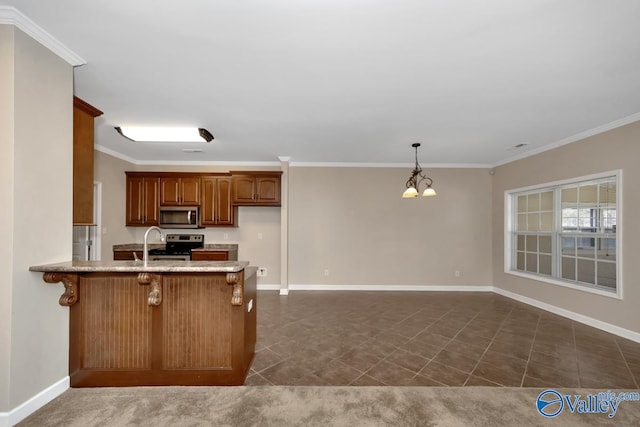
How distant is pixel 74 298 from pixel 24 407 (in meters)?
0.71

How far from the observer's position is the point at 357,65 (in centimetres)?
213

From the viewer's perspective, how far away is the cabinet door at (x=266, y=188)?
512 centimetres

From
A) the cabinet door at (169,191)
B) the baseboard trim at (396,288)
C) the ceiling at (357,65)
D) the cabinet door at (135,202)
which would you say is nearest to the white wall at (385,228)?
the baseboard trim at (396,288)

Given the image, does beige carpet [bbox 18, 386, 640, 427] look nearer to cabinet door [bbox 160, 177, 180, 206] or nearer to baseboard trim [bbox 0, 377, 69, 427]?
baseboard trim [bbox 0, 377, 69, 427]

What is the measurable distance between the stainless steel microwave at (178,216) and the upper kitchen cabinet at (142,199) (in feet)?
0.48

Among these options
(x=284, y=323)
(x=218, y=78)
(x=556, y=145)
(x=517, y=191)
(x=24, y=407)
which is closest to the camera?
(x=24, y=407)

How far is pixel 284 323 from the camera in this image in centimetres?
353

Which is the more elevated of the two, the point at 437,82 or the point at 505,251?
the point at 437,82

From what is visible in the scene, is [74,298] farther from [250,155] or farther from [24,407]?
[250,155]

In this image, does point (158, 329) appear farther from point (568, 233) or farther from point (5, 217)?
point (568, 233)

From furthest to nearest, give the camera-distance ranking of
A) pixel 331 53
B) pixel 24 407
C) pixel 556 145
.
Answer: pixel 556 145 < pixel 331 53 < pixel 24 407

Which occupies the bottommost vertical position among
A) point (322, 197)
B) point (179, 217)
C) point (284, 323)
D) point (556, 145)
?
point (284, 323)

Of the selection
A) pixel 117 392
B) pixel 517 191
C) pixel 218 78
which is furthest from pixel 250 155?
pixel 517 191

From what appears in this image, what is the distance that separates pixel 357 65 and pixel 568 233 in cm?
431
